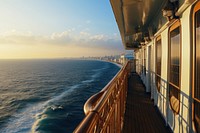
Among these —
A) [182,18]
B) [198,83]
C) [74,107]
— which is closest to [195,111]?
[198,83]

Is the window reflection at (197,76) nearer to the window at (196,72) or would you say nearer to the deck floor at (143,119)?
the window at (196,72)

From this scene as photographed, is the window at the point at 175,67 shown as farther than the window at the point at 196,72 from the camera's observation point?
Yes

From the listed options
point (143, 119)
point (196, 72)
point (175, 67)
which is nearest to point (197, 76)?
point (196, 72)

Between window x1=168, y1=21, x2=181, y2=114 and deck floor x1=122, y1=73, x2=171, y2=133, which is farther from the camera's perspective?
deck floor x1=122, y1=73, x2=171, y2=133

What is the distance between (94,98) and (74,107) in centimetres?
1562

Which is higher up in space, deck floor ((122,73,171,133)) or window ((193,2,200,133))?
window ((193,2,200,133))

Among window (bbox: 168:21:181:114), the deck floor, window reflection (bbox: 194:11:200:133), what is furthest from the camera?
the deck floor

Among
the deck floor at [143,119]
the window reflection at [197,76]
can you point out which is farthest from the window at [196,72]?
the deck floor at [143,119]

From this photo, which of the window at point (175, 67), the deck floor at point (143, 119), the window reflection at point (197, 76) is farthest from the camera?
the deck floor at point (143, 119)

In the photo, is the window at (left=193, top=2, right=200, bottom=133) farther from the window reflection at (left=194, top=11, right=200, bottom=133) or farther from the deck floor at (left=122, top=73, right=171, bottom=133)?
the deck floor at (left=122, top=73, right=171, bottom=133)

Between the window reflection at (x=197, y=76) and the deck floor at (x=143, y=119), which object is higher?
the window reflection at (x=197, y=76)

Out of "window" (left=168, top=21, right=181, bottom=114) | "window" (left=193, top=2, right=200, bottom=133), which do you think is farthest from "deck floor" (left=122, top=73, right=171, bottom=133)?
"window" (left=193, top=2, right=200, bottom=133)

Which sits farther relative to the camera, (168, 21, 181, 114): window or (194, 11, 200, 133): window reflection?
(168, 21, 181, 114): window

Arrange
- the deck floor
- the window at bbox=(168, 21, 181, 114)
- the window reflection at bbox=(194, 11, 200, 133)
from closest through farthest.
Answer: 1. the window reflection at bbox=(194, 11, 200, 133)
2. the window at bbox=(168, 21, 181, 114)
3. the deck floor
